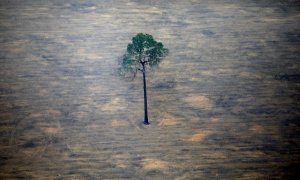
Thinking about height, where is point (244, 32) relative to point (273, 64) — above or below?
above

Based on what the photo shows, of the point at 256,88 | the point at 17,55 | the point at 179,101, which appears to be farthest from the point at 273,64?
the point at 17,55

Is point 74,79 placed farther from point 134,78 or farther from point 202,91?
point 202,91

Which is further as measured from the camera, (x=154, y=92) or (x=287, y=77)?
(x=287, y=77)

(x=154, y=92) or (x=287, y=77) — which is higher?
(x=287, y=77)

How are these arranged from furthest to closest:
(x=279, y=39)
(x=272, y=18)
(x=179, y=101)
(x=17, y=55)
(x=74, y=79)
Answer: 1. (x=272, y=18)
2. (x=279, y=39)
3. (x=17, y=55)
4. (x=74, y=79)
5. (x=179, y=101)

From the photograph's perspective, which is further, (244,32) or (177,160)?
(244,32)

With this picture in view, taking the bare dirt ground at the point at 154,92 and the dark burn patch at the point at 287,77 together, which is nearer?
the bare dirt ground at the point at 154,92

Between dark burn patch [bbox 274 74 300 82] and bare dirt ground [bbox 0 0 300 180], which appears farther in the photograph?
dark burn patch [bbox 274 74 300 82]

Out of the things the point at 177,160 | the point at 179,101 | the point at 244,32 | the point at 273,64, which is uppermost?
the point at 244,32
